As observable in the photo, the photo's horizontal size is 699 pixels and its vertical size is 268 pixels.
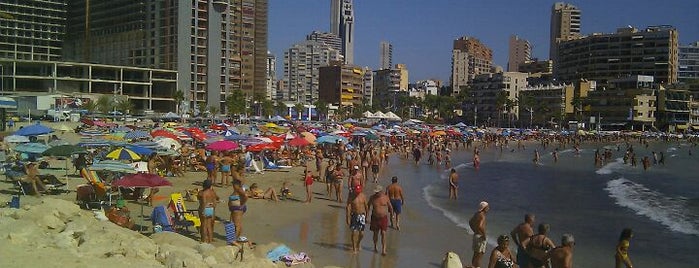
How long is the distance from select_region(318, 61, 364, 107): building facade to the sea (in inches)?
4063

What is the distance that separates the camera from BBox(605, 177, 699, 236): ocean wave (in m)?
16.2

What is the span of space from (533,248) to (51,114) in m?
52.7

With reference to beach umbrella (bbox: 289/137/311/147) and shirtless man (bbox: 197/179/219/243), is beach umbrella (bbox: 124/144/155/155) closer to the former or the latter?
shirtless man (bbox: 197/179/219/243)

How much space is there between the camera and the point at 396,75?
167 metres

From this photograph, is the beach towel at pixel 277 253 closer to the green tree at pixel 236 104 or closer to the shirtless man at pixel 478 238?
the shirtless man at pixel 478 238

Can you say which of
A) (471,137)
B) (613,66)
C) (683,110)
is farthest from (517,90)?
(471,137)

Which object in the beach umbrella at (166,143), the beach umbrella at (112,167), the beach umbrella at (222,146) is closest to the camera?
the beach umbrella at (112,167)

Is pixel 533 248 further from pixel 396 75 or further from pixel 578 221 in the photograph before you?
pixel 396 75

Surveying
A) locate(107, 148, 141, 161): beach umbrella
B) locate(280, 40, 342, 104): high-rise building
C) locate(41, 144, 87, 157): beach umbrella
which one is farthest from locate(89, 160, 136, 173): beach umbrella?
locate(280, 40, 342, 104): high-rise building

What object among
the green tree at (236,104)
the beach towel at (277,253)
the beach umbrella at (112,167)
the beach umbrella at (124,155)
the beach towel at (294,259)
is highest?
the green tree at (236,104)

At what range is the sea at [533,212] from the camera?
11202 mm

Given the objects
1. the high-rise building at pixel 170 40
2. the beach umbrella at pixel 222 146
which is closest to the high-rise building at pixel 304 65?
the high-rise building at pixel 170 40

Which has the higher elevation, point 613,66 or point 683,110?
point 613,66

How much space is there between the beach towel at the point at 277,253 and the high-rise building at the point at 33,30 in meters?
104
